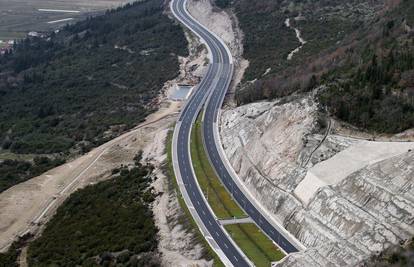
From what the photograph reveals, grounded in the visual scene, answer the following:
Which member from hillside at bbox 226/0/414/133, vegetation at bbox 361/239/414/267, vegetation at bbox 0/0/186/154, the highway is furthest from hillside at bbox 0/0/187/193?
vegetation at bbox 361/239/414/267

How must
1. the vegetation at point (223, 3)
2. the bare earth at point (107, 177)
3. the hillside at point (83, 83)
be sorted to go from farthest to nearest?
1. the vegetation at point (223, 3)
2. the hillside at point (83, 83)
3. the bare earth at point (107, 177)

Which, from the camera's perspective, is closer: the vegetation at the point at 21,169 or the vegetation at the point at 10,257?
the vegetation at the point at 10,257

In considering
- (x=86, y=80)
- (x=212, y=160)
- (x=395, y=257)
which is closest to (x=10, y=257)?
(x=212, y=160)

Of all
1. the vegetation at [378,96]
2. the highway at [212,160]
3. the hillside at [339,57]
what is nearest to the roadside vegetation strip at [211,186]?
the highway at [212,160]

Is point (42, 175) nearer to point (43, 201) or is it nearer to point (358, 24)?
point (43, 201)

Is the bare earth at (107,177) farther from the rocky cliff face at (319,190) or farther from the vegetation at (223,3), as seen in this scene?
the vegetation at (223,3)

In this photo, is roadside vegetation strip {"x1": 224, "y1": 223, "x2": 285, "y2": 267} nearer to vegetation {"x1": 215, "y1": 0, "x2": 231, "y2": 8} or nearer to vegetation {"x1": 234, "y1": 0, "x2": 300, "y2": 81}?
vegetation {"x1": 234, "y1": 0, "x2": 300, "y2": 81}

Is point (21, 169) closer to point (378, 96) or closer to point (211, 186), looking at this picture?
point (211, 186)
